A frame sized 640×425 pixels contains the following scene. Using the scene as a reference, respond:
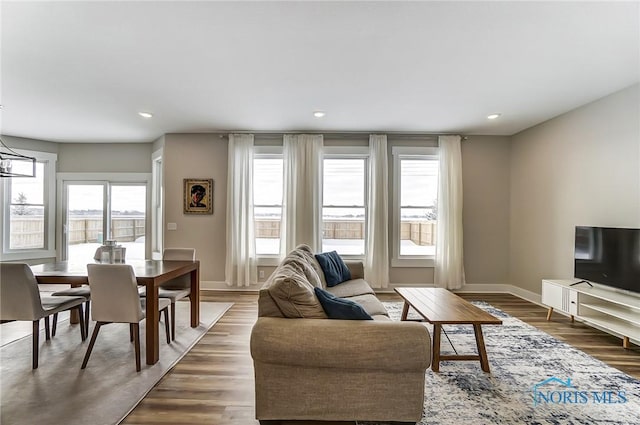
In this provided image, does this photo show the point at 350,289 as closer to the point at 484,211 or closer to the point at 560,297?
the point at 560,297

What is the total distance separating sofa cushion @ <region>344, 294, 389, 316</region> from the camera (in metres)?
2.56

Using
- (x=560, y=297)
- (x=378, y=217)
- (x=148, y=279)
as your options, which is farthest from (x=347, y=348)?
(x=378, y=217)

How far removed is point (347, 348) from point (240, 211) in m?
3.65

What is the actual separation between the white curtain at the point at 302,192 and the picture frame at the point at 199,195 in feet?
4.43

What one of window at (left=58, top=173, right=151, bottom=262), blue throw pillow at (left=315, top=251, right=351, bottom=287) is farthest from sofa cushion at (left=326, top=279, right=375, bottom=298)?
window at (left=58, top=173, right=151, bottom=262)

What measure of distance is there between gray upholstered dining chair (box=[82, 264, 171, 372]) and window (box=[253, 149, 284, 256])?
264 centimetres

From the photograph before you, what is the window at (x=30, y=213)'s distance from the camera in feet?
17.5

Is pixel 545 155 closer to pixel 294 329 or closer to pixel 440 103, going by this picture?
pixel 440 103


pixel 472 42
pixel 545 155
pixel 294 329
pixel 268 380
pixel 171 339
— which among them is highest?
pixel 472 42

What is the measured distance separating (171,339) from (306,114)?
10.3 feet

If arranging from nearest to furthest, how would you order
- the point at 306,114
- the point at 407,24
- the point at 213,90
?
the point at 407,24 → the point at 213,90 → the point at 306,114

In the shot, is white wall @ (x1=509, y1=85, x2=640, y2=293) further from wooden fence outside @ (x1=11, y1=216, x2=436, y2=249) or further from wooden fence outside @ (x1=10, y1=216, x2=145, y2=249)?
wooden fence outside @ (x1=10, y1=216, x2=145, y2=249)

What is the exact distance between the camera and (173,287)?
353 cm

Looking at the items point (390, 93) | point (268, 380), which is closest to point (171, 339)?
point (268, 380)
